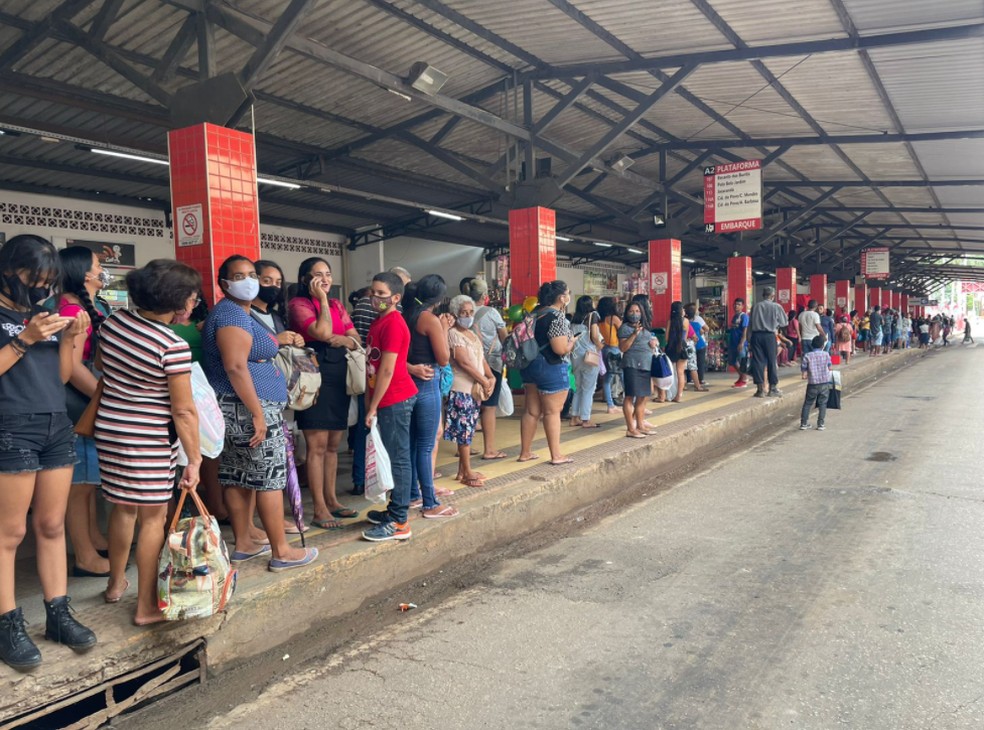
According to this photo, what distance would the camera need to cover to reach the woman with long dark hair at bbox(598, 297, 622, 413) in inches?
339

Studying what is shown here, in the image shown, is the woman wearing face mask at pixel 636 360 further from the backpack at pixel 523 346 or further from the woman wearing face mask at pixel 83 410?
the woman wearing face mask at pixel 83 410

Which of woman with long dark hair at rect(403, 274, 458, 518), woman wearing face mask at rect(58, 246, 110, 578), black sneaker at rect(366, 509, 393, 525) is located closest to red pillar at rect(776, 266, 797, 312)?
woman with long dark hair at rect(403, 274, 458, 518)

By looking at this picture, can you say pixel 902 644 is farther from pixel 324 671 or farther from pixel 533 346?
pixel 533 346

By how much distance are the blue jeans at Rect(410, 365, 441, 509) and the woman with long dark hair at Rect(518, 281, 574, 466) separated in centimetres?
158

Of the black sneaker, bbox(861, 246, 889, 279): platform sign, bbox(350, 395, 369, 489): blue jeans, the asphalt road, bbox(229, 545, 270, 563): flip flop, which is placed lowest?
the asphalt road

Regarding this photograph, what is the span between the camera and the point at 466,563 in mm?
4828

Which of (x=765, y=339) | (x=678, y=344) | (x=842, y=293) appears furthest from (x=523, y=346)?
(x=842, y=293)

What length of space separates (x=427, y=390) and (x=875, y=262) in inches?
1051

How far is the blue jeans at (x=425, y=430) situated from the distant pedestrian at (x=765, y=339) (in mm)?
8246

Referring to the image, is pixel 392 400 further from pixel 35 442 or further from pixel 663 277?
pixel 663 277

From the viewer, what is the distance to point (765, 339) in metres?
11.7

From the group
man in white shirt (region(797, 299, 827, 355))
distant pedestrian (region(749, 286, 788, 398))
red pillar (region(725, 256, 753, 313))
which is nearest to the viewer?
distant pedestrian (region(749, 286, 788, 398))

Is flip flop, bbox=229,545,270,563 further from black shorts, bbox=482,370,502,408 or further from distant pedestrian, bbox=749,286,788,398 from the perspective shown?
distant pedestrian, bbox=749,286,788,398

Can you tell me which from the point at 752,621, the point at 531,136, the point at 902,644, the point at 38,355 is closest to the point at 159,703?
the point at 38,355
